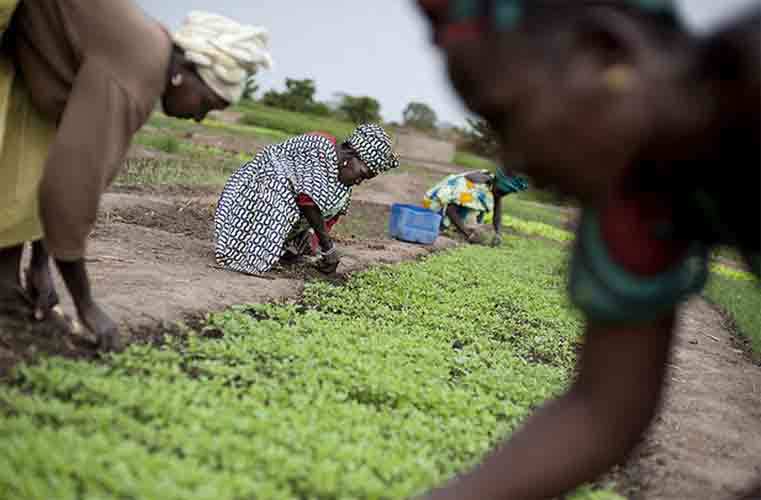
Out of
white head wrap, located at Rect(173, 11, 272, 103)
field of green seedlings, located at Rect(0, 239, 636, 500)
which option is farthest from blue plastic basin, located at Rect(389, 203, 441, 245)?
white head wrap, located at Rect(173, 11, 272, 103)

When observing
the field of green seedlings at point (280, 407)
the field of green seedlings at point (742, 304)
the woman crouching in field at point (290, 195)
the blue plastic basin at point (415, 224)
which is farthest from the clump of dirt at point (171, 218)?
the field of green seedlings at point (742, 304)

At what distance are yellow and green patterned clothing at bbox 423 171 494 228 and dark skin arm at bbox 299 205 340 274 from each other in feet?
15.6

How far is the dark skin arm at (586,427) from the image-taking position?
1822 mm

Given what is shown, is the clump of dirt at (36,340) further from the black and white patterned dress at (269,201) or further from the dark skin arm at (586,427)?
the black and white patterned dress at (269,201)

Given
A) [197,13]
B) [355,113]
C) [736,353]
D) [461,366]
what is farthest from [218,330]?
[355,113]

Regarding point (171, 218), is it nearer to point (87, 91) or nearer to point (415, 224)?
point (415, 224)

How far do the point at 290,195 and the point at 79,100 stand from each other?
2.97 metres

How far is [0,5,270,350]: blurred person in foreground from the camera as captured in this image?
2918 mm

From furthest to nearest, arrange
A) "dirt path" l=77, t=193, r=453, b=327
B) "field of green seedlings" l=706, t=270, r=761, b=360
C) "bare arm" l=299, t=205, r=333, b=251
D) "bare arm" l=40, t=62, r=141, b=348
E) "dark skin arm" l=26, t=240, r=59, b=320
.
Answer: "field of green seedlings" l=706, t=270, r=761, b=360
"bare arm" l=299, t=205, r=333, b=251
"dirt path" l=77, t=193, r=453, b=327
"dark skin arm" l=26, t=240, r=59, b=320
"bare arm" l=40, t=62, r=141, b=348

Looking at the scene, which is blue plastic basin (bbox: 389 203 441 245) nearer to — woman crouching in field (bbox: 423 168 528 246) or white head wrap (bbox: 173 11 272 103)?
woman crouching in field (bbox: 423 168 528 246)

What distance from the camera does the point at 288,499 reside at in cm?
233

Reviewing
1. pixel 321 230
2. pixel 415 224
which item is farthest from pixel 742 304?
pixel 321 230

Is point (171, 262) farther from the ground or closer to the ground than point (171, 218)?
farther from the ground

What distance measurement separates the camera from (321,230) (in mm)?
5871
